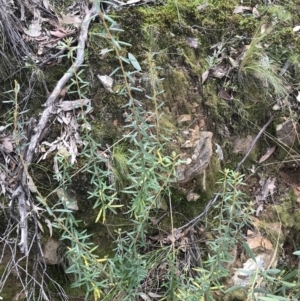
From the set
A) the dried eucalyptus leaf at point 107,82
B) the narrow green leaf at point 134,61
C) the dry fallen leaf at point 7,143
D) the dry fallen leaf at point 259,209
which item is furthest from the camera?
the dry fallen leaf at point 259,209

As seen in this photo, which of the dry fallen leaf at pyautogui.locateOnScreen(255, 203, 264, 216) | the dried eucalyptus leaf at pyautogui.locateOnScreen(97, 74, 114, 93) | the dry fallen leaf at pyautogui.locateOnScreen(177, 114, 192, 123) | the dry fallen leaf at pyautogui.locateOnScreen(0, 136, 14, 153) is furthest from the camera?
the dry fallen leaf at pyautogui.locateOnScreen(255, 203, 264, 216)

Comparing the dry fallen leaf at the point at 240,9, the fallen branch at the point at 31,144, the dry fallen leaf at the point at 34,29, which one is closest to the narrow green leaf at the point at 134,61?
the fallen branch at the point at 31,144

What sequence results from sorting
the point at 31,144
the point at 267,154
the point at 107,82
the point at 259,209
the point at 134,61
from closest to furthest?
the point at 134,61
the point at 31,144
the point at 107,82
the point at 259,209
the point at 267,154

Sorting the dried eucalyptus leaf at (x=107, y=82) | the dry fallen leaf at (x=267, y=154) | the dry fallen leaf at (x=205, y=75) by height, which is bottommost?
the dry fallen leaf at (x=267, y=154)

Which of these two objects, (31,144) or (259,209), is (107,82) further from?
(259,209)

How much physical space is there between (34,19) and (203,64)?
1.16m

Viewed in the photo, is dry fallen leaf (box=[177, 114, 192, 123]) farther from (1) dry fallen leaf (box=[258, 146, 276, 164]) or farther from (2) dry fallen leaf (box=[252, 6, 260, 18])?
(2) dry fallen leaf (box=[252, 6, 260, 18])

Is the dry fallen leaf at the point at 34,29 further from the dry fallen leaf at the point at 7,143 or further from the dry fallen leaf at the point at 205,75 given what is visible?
the dry fallen leaf at the point at 205,75

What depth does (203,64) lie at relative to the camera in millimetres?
2930

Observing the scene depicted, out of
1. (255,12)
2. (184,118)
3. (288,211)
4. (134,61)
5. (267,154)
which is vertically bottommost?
(288,211)

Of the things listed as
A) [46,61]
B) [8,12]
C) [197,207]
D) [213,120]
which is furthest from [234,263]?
[8,12]

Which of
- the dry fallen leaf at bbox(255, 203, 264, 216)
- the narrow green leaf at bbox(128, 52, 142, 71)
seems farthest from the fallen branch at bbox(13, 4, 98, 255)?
the dry fallen leaf at bbox(255, 203, 264, 216)

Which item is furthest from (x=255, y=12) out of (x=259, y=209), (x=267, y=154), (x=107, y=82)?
(x=259, y=209)

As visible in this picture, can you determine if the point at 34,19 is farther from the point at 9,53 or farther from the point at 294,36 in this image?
the point at 294,36
